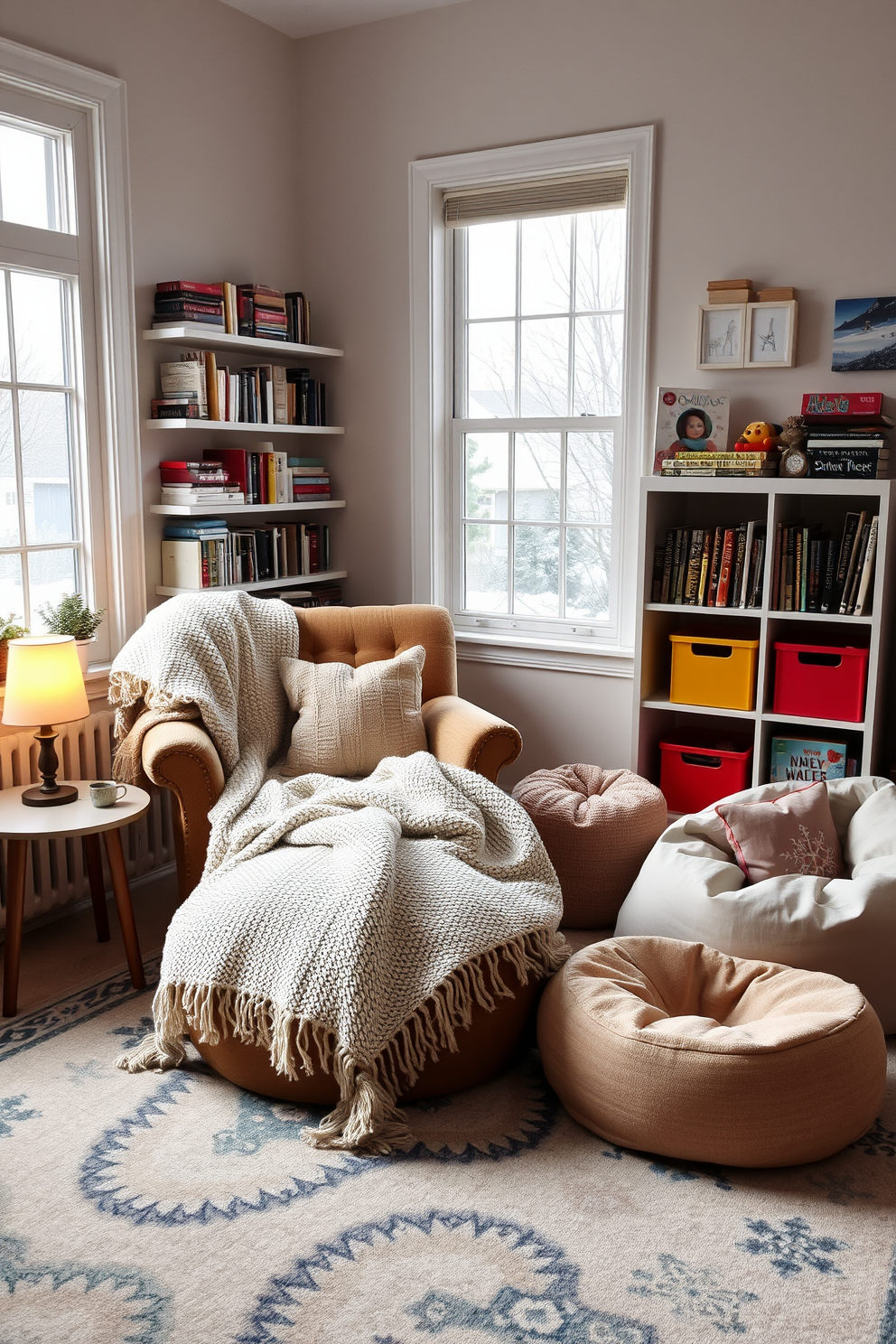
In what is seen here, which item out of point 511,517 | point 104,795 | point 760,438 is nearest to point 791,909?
point 760,438

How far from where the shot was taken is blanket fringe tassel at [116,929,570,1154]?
7.00 ft

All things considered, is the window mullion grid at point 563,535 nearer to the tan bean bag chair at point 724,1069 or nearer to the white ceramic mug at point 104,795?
the white ceramic mug at point 104,795

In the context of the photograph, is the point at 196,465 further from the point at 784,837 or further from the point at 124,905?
the point at 784,837

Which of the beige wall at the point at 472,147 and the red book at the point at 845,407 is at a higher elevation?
the beige wall at the point at 472,147

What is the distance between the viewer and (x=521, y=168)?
12.0 feet

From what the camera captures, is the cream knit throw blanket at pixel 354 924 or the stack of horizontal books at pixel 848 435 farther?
the stack of horizontal books at pixel 848 435

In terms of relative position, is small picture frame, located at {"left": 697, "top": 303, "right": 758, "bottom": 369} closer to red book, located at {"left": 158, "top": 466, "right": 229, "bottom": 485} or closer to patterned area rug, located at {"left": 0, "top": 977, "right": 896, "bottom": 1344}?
red book, located at {"left": 158, "top": 466, "right": 229, "bottom": 485}

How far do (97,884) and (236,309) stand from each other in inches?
74.1

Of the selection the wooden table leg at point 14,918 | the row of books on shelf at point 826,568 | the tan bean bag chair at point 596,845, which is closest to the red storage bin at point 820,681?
the row of books on shelf at point 826,568

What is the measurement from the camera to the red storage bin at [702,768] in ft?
11.3

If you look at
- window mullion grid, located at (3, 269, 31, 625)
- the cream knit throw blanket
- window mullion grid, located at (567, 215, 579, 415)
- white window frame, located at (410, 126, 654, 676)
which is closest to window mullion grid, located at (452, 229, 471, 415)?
white window frame, located at (410, 126, 654, 676)

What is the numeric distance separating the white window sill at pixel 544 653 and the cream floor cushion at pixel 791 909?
3.31ft

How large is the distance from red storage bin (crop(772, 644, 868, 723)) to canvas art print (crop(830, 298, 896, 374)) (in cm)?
82

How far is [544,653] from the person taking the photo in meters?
3.89
